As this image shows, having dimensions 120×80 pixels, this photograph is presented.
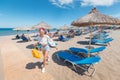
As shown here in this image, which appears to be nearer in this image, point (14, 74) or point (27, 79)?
point (27, 79)

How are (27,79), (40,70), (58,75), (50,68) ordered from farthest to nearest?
(50,68) → (40,70) → (58,75) → (27,79)

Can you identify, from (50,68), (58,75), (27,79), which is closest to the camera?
(27,79)

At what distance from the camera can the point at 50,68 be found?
517 centimetres

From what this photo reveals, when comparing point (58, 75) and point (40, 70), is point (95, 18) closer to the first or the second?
point (58, 75)

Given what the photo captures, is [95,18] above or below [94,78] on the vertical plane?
above

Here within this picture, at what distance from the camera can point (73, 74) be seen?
4.55 meters

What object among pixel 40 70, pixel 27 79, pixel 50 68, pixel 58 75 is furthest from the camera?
pixel 50 68

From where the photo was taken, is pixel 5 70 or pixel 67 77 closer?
pixel 67 77

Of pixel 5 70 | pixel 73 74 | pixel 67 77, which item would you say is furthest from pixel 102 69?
pixel 5 70

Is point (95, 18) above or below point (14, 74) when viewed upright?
above

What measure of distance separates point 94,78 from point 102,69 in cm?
104

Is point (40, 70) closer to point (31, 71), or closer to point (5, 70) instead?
point (31, 71)

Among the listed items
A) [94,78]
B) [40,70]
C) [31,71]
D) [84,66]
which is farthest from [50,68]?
[94,78]

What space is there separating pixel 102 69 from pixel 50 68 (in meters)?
2.49
